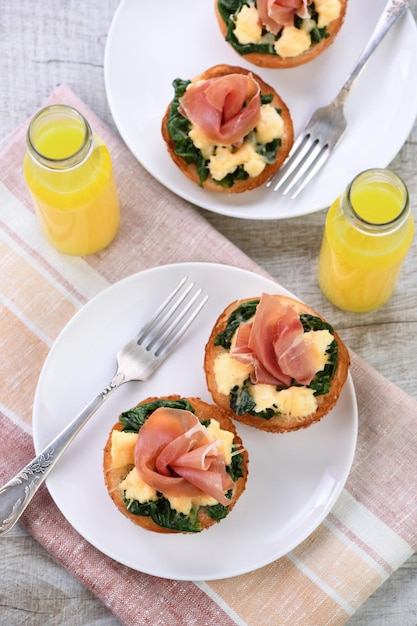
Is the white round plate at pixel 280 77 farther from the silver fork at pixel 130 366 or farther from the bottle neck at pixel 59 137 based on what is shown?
the silver fork at pixel 130 366

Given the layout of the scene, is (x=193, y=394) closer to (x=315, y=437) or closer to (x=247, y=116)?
(x=315, y=437)

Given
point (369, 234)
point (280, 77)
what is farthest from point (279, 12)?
point (369, 234)

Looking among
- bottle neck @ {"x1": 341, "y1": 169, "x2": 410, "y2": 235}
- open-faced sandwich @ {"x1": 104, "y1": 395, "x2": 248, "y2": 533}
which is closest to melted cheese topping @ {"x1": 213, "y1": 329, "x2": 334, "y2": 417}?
open-faced sandwich @ {"x1": 104, "y1": 395, "x2": 248, "y2": 533}

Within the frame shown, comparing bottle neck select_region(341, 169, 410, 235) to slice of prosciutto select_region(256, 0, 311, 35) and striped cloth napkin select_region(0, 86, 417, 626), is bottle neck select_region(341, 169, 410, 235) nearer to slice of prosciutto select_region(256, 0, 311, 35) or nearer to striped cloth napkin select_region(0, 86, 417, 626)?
striped cloth napkin select_region(0, 86, 417, 626)

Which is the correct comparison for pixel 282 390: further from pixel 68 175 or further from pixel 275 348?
pixel 68 175

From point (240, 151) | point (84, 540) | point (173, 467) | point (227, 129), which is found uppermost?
point (227, 129)

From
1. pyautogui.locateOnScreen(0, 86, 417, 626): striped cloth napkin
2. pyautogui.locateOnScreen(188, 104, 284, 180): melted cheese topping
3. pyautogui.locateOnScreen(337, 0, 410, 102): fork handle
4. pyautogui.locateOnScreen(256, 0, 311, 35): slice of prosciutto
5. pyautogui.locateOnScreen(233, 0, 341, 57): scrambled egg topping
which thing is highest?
pyautogui.locateOnScreen(256, 0, 311, 35): slice of prosciutto
